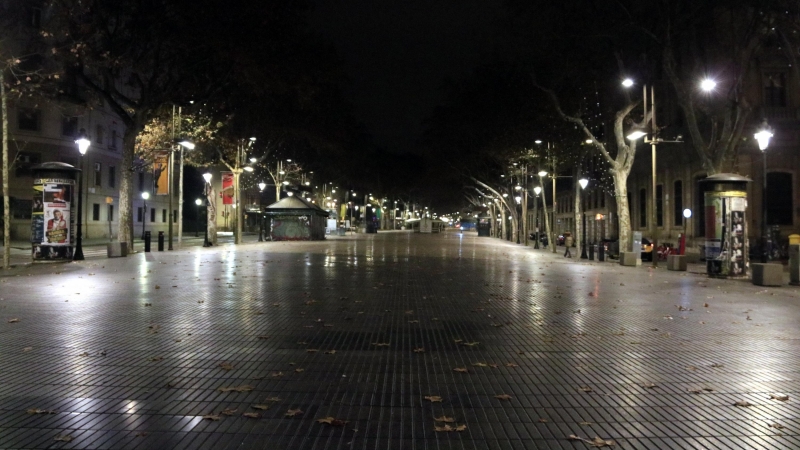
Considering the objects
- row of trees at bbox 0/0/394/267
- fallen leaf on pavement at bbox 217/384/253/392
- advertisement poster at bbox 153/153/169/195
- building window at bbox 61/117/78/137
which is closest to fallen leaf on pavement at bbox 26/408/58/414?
fallen leaf on pavement at bbox 217/384/253/392

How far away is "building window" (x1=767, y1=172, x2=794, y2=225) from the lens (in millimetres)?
35250

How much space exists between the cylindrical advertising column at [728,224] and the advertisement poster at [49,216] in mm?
22861

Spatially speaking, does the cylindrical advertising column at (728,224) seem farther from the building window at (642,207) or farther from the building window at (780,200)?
the building window at (642,207)

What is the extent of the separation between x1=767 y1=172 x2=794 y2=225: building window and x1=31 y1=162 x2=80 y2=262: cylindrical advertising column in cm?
3346

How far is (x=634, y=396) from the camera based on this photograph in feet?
22.1

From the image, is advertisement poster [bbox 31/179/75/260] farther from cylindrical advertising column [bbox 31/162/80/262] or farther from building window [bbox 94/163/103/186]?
building window [bbox 94/163/103/186]

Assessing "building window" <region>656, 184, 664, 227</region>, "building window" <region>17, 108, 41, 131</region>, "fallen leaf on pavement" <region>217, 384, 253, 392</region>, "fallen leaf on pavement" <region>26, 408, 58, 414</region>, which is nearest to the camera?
"fallen leaf on pavement" <region>26, 408, 58, 414</region>

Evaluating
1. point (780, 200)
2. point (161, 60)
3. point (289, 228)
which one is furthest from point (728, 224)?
point (289, 228)

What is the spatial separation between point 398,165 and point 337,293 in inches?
3832

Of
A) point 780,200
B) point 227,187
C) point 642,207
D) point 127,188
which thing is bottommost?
point 780,200

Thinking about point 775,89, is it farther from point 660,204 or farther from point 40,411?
point 40,411

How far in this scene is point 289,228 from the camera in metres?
57.3

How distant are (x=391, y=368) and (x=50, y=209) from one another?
21.0 m

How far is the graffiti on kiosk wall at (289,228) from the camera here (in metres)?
57.2
